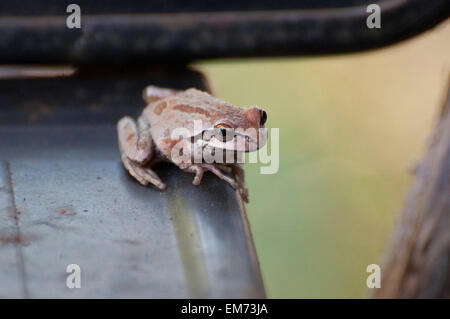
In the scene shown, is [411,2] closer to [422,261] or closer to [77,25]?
[422,261]

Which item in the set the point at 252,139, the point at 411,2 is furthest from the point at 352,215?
the point at 252,139

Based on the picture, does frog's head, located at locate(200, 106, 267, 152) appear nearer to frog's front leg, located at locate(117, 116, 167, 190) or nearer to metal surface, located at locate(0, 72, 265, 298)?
metal surface, located at locate(0, 72, 265, 298)

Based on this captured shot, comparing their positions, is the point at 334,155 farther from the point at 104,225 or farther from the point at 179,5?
the point at 104,225

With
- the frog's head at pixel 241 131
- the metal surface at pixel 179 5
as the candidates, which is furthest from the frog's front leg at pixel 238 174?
the metal surface at pixel 179 5

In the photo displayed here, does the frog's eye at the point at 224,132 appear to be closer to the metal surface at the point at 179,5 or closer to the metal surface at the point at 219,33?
the metal surface at the point at 219,33

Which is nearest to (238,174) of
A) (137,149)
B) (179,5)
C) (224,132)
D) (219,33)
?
(224,132)

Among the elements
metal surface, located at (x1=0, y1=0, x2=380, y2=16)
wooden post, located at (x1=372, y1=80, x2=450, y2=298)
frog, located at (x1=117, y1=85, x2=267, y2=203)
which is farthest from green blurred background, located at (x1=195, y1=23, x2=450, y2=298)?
frog, located at (x1=117, y1=85, x2=267, y2=203)

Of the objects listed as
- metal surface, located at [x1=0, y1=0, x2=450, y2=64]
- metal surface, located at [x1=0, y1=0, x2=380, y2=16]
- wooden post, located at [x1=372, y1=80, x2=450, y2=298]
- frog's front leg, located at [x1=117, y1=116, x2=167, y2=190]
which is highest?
metal surface, located at [x1=0, y1=0, x2=380, y2=16]
